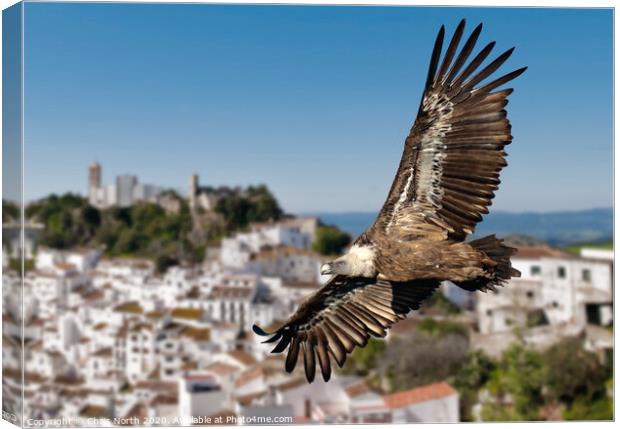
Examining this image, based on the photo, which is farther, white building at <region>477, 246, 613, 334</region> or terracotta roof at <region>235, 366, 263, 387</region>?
white building at <region>477, 246, 613, 334</region>

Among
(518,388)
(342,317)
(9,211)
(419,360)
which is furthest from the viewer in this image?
(419,360)

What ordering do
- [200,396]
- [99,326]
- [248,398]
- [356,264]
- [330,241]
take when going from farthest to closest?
1. [330,241]
2. [99,326]
3. [200,396]
4. [248,398]
5. [356,264]

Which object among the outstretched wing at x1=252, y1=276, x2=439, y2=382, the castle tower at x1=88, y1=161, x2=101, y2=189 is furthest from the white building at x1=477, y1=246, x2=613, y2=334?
the outstretched wing at x1=252, y1=276, x2=439, y2=382

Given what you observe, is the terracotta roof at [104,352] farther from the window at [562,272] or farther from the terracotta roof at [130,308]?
the window at [562,272]

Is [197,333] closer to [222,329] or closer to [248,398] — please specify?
[222,329]

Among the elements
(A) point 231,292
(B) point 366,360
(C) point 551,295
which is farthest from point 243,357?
(C) point 551,295

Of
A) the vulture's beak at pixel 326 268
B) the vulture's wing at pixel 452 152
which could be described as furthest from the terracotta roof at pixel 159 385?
the vulture's beak at pixel 326 268

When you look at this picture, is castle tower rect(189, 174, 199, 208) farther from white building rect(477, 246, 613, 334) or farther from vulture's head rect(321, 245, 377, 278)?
vulture's head rect(321, 245, 377, 278)

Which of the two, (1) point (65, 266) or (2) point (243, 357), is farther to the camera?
(1) point (65, 266)
